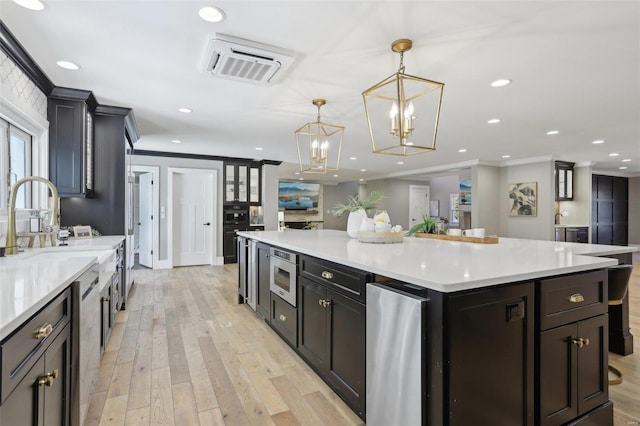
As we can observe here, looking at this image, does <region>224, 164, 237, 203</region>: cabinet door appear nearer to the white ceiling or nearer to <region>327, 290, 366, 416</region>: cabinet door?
the white ceiling

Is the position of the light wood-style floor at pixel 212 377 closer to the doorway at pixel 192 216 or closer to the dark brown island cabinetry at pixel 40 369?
the dark brown island cabinetry at pixel 40 369

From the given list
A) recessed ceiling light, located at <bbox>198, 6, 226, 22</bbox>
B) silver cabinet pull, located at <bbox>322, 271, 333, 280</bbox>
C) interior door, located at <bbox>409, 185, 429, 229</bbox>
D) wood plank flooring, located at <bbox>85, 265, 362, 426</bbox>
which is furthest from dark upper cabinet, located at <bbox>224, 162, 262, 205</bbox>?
interior door, located at <bbox>409, 185, 429, 229</bbox>

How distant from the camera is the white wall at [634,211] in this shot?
1031cm

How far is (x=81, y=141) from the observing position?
11.0ft

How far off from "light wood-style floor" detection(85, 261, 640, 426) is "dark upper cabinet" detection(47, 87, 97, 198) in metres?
1.48

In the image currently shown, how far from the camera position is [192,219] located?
22.7ft

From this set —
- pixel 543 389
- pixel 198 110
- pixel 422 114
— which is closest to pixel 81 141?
pixel 198 110

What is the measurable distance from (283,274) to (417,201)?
403 inches

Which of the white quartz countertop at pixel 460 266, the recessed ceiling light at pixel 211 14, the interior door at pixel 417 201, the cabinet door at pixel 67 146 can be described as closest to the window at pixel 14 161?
the cabinet door at pixel 67 146

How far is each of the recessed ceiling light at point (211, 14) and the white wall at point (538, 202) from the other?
24.8 feet

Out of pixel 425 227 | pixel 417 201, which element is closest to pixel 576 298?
pixel 425 227

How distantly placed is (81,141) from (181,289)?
2394mm

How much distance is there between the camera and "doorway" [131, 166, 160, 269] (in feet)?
21.4

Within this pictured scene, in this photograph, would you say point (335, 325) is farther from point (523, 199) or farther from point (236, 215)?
point (523, 199)
